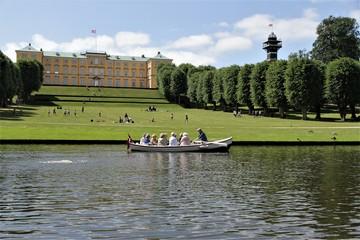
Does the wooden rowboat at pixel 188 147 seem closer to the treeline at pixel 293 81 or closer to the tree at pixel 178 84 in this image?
the treeline at pixel 293 81

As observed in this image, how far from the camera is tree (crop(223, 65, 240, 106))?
12669cm

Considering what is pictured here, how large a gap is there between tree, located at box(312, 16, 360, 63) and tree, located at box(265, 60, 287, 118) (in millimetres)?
43316

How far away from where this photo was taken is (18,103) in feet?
438

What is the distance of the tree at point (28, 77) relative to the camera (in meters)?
144

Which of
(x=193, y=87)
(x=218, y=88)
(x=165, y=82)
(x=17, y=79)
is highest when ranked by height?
(x=165, y=82)

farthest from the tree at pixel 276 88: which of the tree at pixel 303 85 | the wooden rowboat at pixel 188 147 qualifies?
the wooden rowboat at pixel 188 147

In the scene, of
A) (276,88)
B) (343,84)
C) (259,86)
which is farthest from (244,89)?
(343,84)

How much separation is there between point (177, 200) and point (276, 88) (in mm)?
91170

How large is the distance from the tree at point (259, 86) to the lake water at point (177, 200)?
261 ft

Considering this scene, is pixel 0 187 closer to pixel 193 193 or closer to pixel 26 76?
pixel 193 193

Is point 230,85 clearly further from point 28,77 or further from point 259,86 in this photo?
point 28,77

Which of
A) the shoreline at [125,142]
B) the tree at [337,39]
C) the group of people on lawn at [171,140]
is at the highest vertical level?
the tree at [337,39]

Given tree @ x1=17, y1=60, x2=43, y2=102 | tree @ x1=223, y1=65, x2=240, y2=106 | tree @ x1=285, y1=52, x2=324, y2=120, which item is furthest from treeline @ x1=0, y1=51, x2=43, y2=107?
tree @ x1=285, y1=52, x2=324, y2=120

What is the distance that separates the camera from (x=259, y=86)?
375 ft
